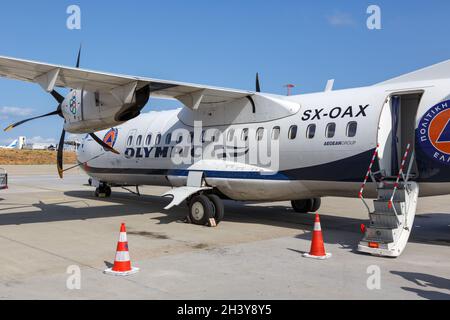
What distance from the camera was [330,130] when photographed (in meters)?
10.3

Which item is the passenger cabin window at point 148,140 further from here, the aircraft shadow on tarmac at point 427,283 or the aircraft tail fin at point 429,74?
the aircraft shadow on tarmac at point 427,283

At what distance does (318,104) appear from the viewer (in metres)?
10.9

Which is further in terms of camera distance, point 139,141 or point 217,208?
point 139,141

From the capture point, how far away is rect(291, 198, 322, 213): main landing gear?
14453 mm

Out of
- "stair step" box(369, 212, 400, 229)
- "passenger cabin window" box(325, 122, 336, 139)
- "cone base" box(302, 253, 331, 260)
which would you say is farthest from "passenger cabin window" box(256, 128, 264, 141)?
"cone base" box(302, 253, 331, 260)

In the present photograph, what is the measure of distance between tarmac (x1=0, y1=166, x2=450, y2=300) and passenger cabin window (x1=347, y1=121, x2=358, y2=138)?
7.86ft

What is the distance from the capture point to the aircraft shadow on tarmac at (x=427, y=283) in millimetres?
5801

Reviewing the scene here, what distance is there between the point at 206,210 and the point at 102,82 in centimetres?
427

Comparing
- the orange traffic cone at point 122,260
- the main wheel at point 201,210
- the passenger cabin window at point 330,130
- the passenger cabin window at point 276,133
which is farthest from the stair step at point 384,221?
the orange traffic cone at point 122,260

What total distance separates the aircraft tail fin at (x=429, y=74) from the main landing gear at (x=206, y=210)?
5.43 m

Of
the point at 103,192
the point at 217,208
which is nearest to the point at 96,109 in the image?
the point at 217,208

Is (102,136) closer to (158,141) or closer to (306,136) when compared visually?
(158,141)

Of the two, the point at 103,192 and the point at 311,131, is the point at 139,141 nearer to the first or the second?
the point at 103,192

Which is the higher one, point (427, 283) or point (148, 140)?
point (148, 140)
